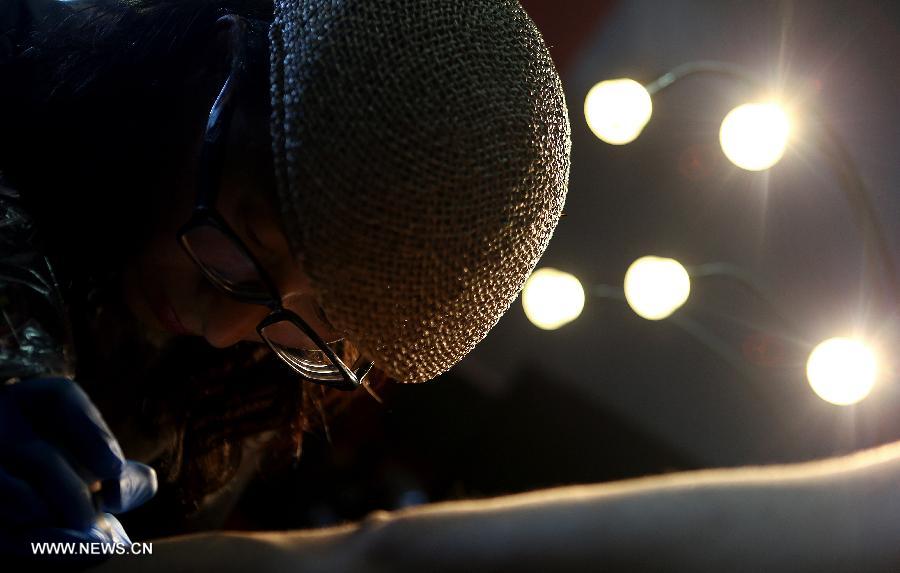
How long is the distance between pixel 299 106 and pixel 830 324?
1901mm

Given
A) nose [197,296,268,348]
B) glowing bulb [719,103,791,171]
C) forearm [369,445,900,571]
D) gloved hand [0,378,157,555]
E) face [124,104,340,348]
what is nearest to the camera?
forearm [369,445,900,571]

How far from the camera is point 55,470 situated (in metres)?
0.70

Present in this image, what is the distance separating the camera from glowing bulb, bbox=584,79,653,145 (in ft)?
5.94

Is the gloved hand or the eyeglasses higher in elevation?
the eyeglasses

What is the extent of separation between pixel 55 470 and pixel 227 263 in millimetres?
260

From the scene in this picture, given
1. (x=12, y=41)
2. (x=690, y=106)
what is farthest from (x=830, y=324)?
(x=12, y=41)

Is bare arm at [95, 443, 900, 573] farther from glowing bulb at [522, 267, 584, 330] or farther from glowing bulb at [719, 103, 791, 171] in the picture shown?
glowing bulb at [522, 267, 584, 330]

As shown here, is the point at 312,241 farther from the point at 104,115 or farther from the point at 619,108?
the point at 619,108

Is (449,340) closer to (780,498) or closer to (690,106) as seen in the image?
(780,498)

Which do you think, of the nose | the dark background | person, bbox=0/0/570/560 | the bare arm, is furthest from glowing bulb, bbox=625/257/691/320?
the bare arm

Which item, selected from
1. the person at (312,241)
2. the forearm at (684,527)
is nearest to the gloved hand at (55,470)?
Result: the person at (312,241)

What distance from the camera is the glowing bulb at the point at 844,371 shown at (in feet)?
5.41

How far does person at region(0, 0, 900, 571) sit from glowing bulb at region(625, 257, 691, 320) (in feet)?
3.75

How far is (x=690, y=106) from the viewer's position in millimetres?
2285
